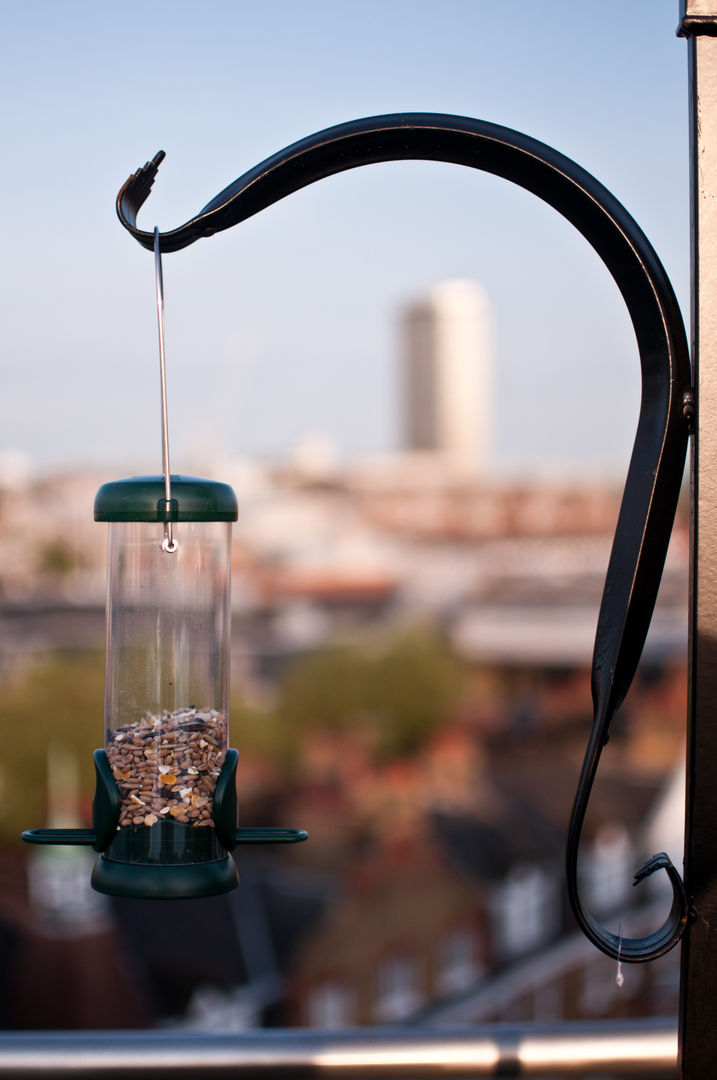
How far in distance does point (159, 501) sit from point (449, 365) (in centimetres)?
7221

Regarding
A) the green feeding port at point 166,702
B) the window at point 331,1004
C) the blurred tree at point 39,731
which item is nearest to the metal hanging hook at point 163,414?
the green feeding port at point 166,702

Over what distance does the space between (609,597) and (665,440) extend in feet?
0.39

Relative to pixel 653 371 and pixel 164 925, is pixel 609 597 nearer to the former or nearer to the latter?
pixel 653 371

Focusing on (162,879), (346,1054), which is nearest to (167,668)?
(162,879)

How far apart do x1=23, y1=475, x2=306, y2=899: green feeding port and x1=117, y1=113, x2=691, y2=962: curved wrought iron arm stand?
0.24 meters

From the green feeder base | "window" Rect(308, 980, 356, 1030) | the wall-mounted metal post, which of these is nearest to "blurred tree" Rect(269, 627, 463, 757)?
"window" Rect(308, 980, 356, 1030)

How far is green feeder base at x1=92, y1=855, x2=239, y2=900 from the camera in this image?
926mm

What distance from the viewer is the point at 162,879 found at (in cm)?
94

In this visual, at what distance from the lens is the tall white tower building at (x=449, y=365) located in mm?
70562

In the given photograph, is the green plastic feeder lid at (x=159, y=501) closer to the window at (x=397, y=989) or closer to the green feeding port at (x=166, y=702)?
the green feeding port at (x=166, y=702)

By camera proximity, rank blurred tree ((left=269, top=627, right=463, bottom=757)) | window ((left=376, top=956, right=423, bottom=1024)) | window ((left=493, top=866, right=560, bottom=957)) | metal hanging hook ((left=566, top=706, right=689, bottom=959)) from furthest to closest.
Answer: blurred tree ((left=269, top=627, right=463, bottom=757)), window ((left=493, top=866, right=560, bottom=957)), window ((left=376, top=956, right=423, bottom=1024)), metal hanging hook ((left=566, top=706, right=689, bottom=959))

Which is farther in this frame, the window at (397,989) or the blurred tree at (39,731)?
the blurred tree at (39,731)

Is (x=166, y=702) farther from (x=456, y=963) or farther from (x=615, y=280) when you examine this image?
(x=456, y=963)

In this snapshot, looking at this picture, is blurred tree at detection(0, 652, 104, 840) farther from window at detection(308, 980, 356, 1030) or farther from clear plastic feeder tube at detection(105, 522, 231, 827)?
clear plastic feeder tube at detection(105, 522, 231, 827)
